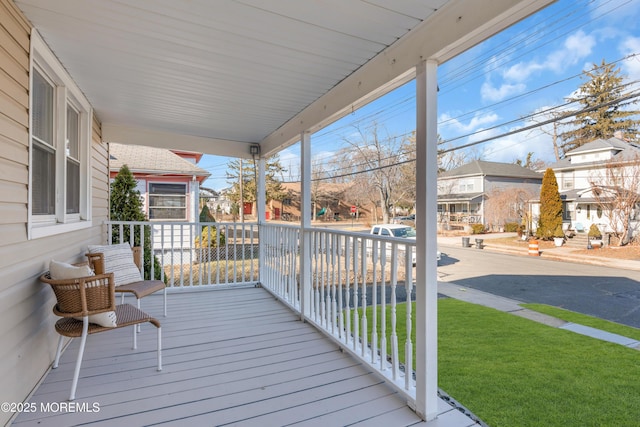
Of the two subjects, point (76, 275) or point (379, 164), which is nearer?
point (76, 275)

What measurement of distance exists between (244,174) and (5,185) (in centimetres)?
2077

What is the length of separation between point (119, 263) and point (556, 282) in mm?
Answer: 8918

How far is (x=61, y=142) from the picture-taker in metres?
2.63

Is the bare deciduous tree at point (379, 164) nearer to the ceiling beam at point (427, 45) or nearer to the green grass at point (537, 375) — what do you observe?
the green grass at point (537, 375)

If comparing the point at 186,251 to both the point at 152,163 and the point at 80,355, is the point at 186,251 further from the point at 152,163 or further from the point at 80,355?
the point at 80,355

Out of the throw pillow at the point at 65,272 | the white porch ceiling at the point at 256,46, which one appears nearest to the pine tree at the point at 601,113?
the white porch ceiling at the point at 256,46

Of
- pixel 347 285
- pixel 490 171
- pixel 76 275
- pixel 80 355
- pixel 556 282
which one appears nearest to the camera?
pixel 80 355

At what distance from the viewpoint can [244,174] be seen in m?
21.9

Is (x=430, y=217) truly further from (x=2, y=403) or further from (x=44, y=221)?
(x=44, y=221)

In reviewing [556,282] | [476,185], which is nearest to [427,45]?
[556,282]

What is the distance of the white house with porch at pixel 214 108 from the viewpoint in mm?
1686

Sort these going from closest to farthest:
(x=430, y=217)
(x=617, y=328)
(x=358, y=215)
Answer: (x=430, y=217) < (x=617, y=328) < (x=358, y=215)

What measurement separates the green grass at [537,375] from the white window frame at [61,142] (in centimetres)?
333

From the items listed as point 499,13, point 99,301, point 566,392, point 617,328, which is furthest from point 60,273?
point 617,328
